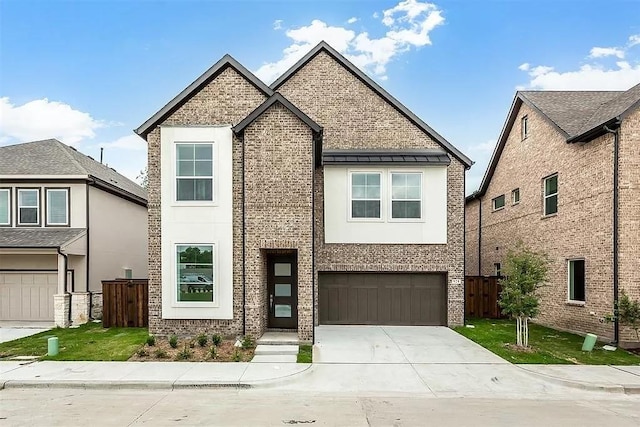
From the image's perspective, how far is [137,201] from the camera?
62.6 feet

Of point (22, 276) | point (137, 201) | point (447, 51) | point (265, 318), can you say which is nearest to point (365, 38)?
point (447, 51)

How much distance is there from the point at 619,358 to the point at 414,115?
9.21 metres

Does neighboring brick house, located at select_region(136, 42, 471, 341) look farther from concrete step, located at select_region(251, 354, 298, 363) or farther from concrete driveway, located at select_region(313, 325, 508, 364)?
concrete step, located at select_region(251, 354, 298, 363)

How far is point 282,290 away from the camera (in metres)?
12.6

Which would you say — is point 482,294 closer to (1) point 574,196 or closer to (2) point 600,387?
(1) point 574,196

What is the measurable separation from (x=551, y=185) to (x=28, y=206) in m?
18.8

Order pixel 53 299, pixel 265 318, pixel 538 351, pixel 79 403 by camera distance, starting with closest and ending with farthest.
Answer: pixel 79 403, pixel 538 351, pixel 265 318, pixel 53 299

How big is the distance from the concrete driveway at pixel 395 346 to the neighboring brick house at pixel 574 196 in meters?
4.03

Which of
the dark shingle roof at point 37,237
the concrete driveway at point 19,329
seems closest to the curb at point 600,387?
the concrete driveway at point 19,329

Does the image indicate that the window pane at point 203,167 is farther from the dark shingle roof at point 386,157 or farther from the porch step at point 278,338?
the porch step at point 278,338

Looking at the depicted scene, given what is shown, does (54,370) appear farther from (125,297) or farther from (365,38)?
(365,38)

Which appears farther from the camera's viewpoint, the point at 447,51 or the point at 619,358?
the point at 447,51

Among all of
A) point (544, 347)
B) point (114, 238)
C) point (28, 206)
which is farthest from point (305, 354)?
point (28, 206)

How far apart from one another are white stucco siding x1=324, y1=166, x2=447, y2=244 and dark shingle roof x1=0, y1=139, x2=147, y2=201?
351 inches
